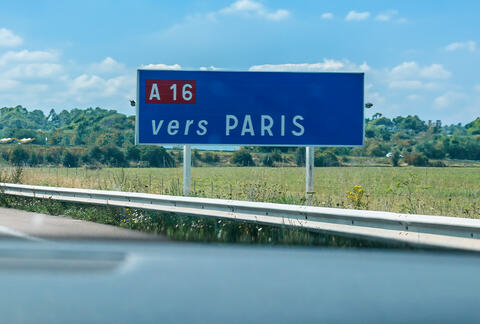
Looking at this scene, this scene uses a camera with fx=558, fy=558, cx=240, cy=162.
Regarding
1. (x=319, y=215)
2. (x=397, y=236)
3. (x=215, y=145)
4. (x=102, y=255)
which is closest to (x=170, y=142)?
(x=215, y=145)

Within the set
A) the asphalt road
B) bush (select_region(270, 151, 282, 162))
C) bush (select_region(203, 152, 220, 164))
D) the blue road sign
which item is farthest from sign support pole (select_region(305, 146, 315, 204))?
bush (select_region(203, 152, 220, 164))

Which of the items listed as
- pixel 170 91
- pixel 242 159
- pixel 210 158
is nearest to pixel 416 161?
pixel 210 158

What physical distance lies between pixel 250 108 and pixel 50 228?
6141 millimetres

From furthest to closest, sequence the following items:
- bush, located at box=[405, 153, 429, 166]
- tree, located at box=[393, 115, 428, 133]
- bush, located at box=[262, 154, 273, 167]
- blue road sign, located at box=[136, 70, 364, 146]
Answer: tree, located at box=[393, 115, 428, 133] < bush, located at box=[405, 153, 429, 166] < bush, located at box=[262, 154, 273, 167] < blue road sign, located at box=[136, 70, 364, 146]

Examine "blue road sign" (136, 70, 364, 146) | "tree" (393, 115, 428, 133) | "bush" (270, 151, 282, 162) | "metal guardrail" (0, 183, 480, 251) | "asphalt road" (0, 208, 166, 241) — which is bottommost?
"asphalt road" (0, 208, 166, 241)

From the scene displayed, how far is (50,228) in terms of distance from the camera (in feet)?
35.3

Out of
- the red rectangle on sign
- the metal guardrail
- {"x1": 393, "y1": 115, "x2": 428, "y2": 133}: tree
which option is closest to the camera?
the metal guardrail

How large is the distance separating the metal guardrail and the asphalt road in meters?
0.66

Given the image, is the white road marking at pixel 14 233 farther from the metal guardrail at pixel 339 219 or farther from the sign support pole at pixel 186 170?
the sign support pole at pixel 186 170

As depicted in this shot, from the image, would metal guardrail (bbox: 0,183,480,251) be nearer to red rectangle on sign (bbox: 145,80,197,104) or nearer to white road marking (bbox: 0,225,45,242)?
white road marking (bbox: 0,225,45,242)

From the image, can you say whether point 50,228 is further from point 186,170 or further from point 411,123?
point 411,123

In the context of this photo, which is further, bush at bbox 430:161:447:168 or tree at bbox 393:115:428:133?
tree at bbox 393:115:428:133

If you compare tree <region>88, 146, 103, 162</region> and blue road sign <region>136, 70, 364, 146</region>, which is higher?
blue road sign <region>136, 70, 364, 146</region>

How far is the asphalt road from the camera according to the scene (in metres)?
9.52
